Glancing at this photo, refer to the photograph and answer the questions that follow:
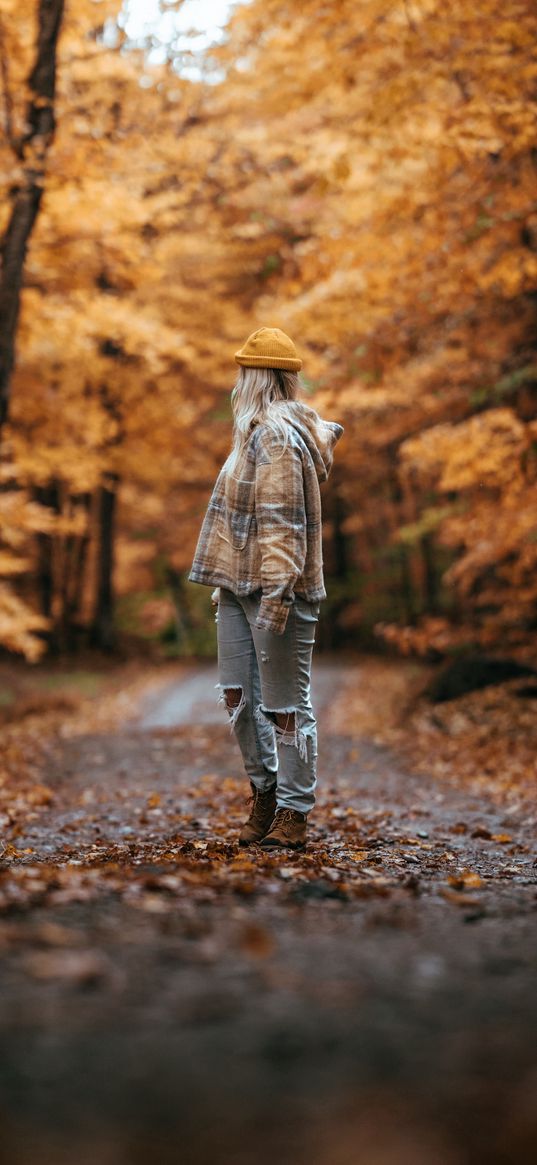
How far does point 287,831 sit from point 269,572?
1.11 m

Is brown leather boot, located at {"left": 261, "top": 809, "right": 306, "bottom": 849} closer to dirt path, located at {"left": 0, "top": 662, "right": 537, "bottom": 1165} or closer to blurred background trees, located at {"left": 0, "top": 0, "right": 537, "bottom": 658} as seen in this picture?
dirt path, located at {"left": 0, "top": 662, "right": 537, "bottom": 1165}

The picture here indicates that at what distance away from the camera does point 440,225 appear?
800 cm

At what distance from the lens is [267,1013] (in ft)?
5.90

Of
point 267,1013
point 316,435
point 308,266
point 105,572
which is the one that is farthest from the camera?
point 105,572

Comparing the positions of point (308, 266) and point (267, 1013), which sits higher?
point (308, 266)

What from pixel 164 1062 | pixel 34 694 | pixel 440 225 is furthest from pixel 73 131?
pixel 164 1062

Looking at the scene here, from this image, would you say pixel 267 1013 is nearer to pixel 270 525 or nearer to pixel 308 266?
pixel 270 525

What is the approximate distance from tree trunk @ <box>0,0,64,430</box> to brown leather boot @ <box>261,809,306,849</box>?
234 inches

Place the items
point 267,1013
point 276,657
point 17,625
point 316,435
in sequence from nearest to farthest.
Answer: point 267,1013 < point 276,657 < point 316,435 < point 17,625

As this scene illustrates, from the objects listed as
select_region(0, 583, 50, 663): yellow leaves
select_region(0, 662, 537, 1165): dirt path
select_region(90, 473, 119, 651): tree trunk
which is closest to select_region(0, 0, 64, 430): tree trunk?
select_region(0, 583, 50, 663): yellow leaves

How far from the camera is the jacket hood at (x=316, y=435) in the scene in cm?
422

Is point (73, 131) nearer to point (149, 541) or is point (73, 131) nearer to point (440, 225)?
point (440, 225)

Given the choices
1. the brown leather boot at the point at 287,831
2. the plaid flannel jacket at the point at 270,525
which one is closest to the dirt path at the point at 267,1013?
the brown leather boot at the point at 287,831

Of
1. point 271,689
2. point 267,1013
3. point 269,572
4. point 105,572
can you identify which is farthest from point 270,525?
point 105,572
